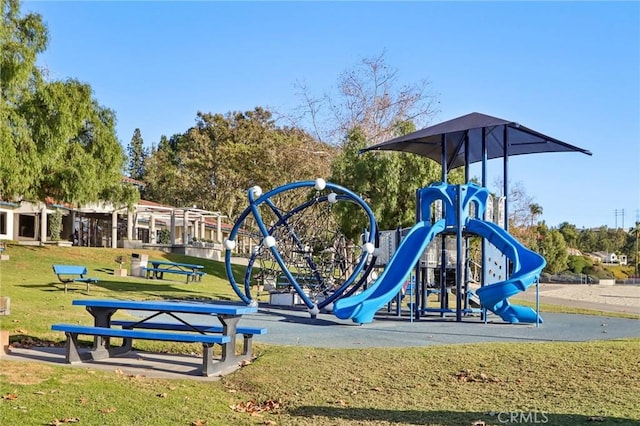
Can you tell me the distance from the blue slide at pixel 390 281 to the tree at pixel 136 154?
84.9m

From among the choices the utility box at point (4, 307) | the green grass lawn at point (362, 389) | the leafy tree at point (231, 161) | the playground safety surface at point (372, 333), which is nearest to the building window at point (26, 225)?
the leafy tree at point (231, 161)

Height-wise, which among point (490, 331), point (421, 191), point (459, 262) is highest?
point (421, 191)

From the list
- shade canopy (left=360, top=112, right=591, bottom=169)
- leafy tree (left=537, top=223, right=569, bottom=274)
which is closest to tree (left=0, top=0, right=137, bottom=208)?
shade canopy (left=360, top=112, right=591, bottom=169)

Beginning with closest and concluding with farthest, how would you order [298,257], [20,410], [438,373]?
1. [20,410]
2. [438,373]
3. [298,257]

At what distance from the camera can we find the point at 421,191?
17.6m

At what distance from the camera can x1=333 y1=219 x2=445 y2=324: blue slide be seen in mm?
14461

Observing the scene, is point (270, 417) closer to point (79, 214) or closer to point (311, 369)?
point (311, 369)

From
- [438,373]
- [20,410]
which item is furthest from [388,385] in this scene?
[20,410]

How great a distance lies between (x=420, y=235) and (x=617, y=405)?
10290 millimetres

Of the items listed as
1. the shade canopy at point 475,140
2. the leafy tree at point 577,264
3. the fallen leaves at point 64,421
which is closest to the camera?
the fallen leaves at point 64,421

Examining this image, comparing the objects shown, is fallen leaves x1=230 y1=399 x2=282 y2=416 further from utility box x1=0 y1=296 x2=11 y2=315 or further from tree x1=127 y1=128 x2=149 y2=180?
tree x1=127 y1=128 x2=149 y2=180

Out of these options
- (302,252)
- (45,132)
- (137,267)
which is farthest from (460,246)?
(45,132)

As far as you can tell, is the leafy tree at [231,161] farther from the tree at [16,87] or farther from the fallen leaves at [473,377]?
the fallen leaves at [473,377]

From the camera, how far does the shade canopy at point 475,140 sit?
683 inches
